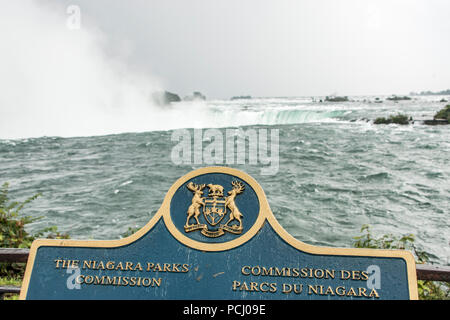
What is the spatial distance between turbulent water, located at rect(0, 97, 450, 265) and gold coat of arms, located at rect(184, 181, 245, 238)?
4.86 metres

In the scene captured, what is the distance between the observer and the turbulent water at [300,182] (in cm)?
733

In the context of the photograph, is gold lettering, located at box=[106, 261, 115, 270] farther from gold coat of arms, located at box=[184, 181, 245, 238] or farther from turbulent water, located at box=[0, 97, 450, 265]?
turbulent water, located at box=[0, 97, 450, 265]

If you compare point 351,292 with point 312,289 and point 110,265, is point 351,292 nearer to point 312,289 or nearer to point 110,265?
point 312,289

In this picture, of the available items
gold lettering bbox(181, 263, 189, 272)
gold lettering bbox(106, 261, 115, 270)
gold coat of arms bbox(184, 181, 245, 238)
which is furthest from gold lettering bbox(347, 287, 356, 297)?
gold lettering bbox(106, 261, 115, 270)

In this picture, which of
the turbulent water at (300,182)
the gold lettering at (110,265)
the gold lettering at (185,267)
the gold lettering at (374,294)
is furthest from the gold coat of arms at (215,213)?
the turbulent water at (300,182)

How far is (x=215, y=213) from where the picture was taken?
198 cm

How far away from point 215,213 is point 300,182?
29.2 ft

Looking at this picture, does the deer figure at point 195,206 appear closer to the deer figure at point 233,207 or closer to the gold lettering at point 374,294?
the deer figure at point 233,207

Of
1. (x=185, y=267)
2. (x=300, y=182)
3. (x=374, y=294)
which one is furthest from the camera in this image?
(x=300, y=182)

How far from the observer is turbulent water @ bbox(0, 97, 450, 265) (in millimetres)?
7332

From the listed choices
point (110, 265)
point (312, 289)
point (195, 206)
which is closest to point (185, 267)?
point (195, 206)
